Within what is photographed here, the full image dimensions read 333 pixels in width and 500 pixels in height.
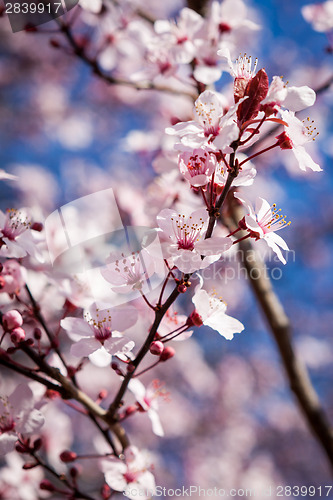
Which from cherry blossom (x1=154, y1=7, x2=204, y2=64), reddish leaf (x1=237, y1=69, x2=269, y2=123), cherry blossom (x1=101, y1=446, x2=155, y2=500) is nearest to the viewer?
reddish leaf (x1=237, y1=69, x2=269, y2=123)

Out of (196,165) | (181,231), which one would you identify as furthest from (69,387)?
(196,165)

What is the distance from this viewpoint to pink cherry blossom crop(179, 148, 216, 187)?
100cm

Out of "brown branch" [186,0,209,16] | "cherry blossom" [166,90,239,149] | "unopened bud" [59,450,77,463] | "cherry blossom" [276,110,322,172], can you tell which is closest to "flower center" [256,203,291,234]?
"cherry blossom" [276,110,322,172]

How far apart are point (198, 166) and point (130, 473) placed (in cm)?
97

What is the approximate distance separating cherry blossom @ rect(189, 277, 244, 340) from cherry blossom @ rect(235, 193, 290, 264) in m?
0.19

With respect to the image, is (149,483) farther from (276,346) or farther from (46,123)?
(46,123)

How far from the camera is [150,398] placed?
57.2 inches

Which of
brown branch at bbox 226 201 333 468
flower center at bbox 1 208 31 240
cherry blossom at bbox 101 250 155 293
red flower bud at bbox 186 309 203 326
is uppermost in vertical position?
flower center at bbox 1 208 31 240

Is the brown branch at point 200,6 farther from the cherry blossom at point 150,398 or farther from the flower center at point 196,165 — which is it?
the cherry blossom at point 150,398

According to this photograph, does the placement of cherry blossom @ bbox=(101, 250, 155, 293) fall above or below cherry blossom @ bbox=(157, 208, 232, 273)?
below

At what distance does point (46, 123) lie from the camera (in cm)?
572

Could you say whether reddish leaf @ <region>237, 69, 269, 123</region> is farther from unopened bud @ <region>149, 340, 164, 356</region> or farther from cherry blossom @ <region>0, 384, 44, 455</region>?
cherry blossom @ <region>0, 384, 44, 455</region>

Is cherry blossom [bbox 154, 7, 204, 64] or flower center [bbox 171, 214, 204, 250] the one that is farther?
cherry blossom [bbox 154, 7, 204, 64]

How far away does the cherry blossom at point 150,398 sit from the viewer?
1379 millimetres
